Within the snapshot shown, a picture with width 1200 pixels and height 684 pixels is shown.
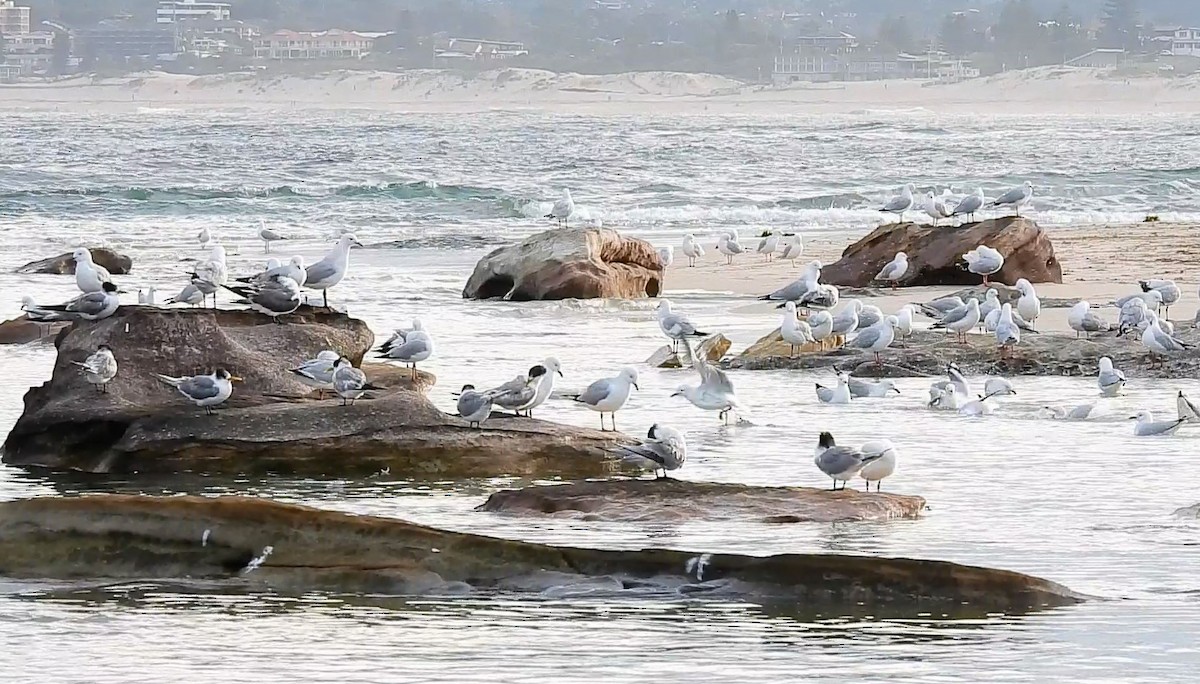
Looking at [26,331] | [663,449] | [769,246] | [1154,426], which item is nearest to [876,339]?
[1154,426]

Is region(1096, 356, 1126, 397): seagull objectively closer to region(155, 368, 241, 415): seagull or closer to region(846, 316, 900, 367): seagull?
region(846, 316, 900, 367): seagull

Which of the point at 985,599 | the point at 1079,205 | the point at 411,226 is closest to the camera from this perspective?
the point at 985,599

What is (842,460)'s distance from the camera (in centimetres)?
770

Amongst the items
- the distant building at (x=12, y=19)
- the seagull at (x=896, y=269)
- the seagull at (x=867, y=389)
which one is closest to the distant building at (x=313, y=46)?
the distant building at (x=12, y=19)

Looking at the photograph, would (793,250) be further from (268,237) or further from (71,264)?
(71,264)

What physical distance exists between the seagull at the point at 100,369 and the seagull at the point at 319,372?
0.89m

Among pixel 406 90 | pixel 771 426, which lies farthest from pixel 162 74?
pixel 771 426

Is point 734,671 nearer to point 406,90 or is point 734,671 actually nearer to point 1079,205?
point 1079,205

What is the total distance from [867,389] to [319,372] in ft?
10.2

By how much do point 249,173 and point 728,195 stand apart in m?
10.8

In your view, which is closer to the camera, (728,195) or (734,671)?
(734,671)

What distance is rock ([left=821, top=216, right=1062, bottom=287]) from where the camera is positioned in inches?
659

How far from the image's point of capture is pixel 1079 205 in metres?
32.0

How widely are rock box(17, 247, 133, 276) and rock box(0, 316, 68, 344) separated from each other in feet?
20.8
